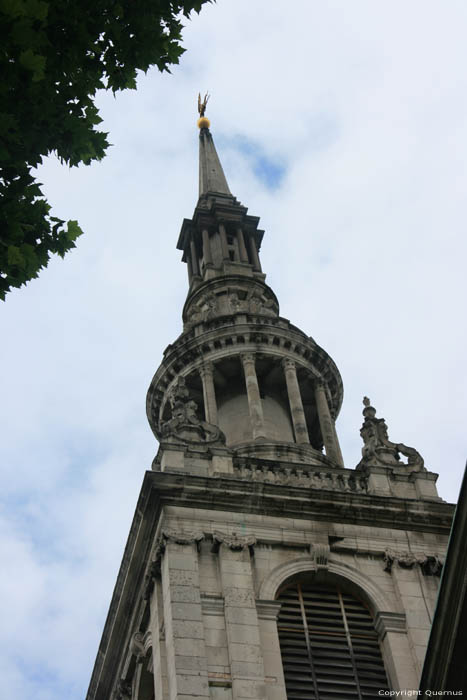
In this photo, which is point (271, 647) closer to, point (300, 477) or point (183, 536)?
point (183, 536)

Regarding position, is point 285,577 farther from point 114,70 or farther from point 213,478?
point 114,70

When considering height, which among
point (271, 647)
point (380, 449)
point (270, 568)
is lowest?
point (271, 647)

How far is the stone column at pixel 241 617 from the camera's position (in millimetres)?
21812

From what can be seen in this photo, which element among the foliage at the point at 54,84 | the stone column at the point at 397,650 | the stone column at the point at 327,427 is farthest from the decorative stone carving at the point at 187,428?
the foliage at the point at 54,84

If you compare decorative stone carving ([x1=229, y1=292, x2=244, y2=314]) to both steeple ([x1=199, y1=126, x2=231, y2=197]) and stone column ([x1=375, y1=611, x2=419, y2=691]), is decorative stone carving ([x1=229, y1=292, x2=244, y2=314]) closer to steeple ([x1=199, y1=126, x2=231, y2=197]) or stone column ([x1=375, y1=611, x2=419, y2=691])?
steeple ([x1=199, y1=126, x2=231, y2=197])

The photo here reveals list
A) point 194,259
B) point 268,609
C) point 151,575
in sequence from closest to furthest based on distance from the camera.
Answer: point 268,609 < point 151,575 < point 194,259

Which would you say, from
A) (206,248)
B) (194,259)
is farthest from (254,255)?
(194,259)

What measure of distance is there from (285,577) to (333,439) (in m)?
9.11

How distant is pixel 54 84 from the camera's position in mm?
11953

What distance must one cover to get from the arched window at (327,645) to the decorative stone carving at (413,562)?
1236 mm

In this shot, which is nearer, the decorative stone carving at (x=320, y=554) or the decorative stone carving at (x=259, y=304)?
the decorative stone carving at (x=320, y=554)

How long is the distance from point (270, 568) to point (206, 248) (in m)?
19.2

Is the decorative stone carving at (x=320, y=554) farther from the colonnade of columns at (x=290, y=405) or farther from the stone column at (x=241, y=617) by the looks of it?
the colonnade of columns at (x=290, y=405)

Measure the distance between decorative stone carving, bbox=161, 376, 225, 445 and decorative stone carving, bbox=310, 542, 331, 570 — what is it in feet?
13.9
